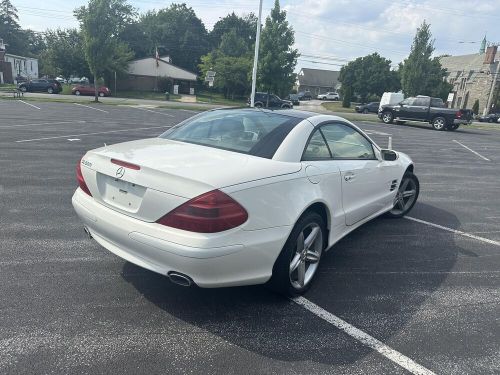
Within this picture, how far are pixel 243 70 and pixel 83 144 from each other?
145 feet

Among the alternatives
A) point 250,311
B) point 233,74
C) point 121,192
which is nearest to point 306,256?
point 250,311

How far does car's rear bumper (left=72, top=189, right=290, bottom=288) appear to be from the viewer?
101 inches

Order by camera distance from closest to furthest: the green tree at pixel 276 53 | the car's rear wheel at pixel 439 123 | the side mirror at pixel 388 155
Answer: the side mirror at pixel 388 155
the car's rear wheel at pixel 439 123
the green tree at pixel 276 53

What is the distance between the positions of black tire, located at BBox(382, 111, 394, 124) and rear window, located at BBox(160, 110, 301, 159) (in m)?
25.8

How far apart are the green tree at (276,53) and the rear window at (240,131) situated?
1316 inches

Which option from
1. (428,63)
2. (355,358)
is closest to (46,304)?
(355,358)

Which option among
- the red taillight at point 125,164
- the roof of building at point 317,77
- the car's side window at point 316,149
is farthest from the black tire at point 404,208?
the roof of building at point 317,77

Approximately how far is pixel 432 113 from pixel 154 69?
41763 millimetres

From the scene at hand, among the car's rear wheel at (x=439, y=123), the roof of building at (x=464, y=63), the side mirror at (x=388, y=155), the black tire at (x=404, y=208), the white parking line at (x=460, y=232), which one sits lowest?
the white parking line at (x=460, y=232)

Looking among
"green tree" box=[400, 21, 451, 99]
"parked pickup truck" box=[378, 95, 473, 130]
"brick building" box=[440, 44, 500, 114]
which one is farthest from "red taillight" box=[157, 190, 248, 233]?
"brick building" box=[440, 44, 500, 114]

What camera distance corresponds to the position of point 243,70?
52.2 m

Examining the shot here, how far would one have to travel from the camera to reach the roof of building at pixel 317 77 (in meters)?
103

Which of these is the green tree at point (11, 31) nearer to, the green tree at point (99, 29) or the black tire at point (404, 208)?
the green tree at point (99, 29)

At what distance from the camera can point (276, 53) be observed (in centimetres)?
3584
